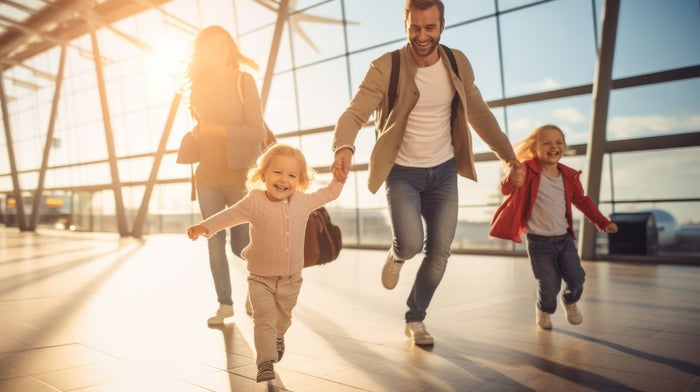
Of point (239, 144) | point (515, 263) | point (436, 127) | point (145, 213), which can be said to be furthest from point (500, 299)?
point (145, 213)

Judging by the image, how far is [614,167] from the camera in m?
7.99

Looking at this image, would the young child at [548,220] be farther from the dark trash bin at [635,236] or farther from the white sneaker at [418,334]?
the dark trash bin at [635,236]

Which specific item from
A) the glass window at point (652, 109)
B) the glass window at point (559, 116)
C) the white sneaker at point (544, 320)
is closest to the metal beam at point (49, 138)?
the glass window at point (559, 116)

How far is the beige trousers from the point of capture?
7.29ft

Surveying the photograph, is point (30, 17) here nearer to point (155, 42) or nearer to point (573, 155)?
point (155, 42)

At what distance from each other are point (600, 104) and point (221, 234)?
6082 millimetres

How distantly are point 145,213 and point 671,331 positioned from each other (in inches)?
631

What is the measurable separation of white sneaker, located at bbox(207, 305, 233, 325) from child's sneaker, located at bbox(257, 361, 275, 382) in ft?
4.61

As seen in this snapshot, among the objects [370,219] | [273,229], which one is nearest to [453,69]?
[273,229]

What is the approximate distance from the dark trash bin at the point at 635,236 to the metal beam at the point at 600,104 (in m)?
0.36

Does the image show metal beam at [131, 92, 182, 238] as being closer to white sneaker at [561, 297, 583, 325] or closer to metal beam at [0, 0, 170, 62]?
metal beam at [0, 0, 170, 62]

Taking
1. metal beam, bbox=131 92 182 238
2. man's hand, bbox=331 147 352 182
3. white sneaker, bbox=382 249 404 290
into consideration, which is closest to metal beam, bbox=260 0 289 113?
metal beam, bbox=131 92 182 238

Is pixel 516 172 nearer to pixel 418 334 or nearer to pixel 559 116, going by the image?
pixel 418 334

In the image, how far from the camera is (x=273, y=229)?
233 centimetres
